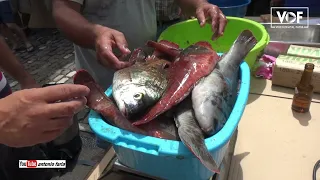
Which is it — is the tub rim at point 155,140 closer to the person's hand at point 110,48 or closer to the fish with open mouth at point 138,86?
the fish with open mouth at point 138,86

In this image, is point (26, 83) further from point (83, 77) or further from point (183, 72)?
point (183, 72)

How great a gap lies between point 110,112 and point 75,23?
49 centimetres

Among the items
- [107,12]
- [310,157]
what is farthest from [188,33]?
[310,157]

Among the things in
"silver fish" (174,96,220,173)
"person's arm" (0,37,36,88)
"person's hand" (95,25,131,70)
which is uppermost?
"person's hand" (95,25,131,70)

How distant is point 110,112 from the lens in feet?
2.40

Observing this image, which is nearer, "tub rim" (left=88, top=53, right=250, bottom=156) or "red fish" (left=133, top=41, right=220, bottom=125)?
"tub rim" (left=88, top=53, right=250, bottom=156)

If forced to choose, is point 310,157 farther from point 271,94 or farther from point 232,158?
point 271,94

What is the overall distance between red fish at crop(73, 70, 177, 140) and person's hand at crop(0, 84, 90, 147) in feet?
0.36

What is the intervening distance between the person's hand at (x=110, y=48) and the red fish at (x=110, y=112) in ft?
0.31

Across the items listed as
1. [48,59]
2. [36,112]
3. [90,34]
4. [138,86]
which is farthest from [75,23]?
[48,59]

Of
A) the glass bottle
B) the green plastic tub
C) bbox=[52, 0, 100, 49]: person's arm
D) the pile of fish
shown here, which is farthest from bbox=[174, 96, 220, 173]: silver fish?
the green plastic tub

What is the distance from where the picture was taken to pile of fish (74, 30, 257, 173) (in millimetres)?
700

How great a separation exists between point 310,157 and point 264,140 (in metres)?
0.15

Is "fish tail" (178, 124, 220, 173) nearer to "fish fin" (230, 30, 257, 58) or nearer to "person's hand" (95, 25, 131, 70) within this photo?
"person's hand" (95, 25, 131, 70)
